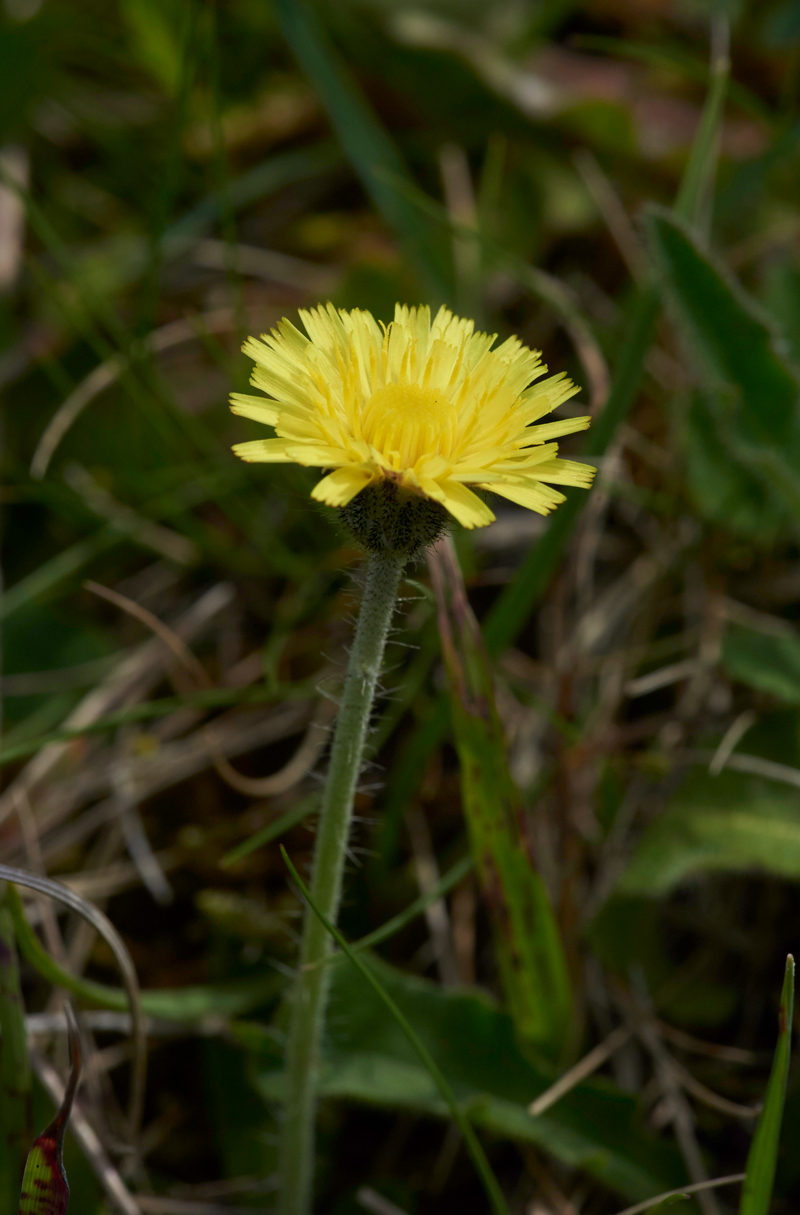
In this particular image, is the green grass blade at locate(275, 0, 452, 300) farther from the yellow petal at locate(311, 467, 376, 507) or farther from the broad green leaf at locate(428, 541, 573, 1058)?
the yellow petal at locate(311, 467, 376, 507)

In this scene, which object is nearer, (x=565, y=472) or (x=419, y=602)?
(x=565, y=472)

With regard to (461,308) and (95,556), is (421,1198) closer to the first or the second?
(95,556)

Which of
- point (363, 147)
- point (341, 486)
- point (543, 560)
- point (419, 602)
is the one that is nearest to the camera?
point (341, 486)

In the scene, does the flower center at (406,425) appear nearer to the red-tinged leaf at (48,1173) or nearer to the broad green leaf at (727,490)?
the red-tinged leaf at (48,1173)

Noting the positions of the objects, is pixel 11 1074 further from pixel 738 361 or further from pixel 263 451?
pixel 738 361

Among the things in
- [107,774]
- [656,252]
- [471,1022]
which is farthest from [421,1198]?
[656,252]

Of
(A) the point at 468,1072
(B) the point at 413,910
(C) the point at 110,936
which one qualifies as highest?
(B) the point at 413,910

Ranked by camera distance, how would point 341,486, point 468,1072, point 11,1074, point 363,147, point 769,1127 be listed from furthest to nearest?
point 363,147 < point 468,1072 < point 11,1074 < point 769,1127 < point 341,486

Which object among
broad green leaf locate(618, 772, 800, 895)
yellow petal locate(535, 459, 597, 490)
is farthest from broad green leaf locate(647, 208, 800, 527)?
yellow petal locate(535, 459, 597, 490)

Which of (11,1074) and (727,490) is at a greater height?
(727,490)

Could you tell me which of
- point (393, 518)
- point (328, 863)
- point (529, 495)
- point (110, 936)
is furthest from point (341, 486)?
point (110, 936)
